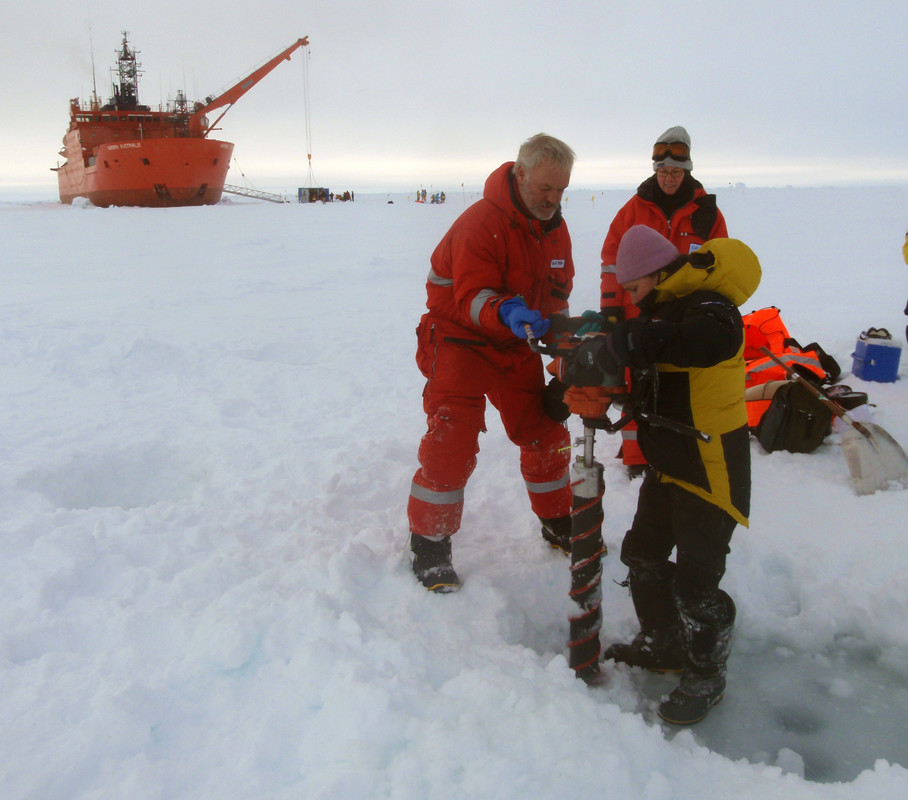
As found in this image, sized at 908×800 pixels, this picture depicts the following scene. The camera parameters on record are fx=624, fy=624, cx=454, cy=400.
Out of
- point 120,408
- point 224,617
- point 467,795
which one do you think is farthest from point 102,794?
point 120,408

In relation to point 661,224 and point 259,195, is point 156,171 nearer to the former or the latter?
point 259,195

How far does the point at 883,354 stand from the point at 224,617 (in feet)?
16.1

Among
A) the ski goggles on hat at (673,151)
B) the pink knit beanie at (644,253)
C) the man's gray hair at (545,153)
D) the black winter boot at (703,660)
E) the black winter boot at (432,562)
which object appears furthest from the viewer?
the ski goggles on hat at (673,151)

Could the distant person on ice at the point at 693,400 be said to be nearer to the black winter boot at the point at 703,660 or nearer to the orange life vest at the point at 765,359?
the black winter boot at the point at 703,660

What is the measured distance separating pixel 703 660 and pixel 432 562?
3.48 feet

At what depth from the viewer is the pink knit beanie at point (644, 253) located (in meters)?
1.90

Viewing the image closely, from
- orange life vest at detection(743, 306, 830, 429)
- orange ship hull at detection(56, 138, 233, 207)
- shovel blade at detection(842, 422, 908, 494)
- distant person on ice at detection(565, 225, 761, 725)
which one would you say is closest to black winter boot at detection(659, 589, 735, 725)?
distant person on ice at detection(565, 225, 761, 725)

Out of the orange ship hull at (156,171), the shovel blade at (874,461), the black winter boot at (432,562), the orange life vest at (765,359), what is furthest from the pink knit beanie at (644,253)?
the orange ship hull at (156,171)

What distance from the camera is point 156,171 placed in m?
28.6

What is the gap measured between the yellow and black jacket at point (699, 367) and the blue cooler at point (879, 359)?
11.6 feet

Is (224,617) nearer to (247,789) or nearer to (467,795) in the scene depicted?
(247,789)

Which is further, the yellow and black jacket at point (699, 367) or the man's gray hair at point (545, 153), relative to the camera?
the man's gray hair at point (545, 153)

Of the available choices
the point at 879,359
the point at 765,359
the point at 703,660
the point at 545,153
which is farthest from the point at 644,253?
the point at 879,359

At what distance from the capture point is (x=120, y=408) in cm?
431
